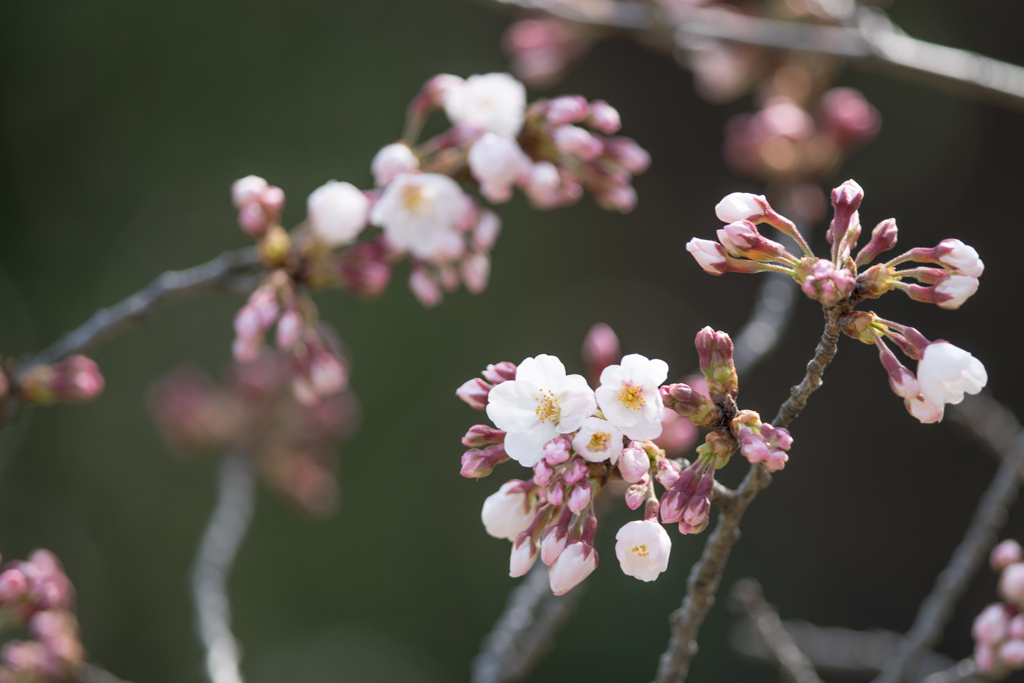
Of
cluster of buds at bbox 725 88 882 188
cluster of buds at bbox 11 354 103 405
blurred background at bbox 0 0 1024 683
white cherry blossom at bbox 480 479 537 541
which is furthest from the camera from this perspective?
blurred background at bbox 0 0 1024 683

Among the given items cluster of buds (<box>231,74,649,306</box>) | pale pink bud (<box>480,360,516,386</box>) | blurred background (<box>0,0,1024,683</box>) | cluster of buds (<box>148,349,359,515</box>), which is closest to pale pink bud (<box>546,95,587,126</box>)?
cluster of buds (<box>231,74,649,306</box>)

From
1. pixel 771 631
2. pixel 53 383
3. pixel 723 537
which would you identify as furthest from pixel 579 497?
pixel 53 383

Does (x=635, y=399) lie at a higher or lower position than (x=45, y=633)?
higher

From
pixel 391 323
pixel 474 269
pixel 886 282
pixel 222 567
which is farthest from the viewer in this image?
pixel 391 323

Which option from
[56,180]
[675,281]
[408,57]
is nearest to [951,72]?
[675,281]

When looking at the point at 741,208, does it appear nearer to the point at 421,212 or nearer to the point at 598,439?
the point at 598,439

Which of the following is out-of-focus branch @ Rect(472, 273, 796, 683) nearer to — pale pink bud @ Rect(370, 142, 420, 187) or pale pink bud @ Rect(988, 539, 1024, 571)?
pale pink bud @ Rect(988, 539, 1024, 571)
